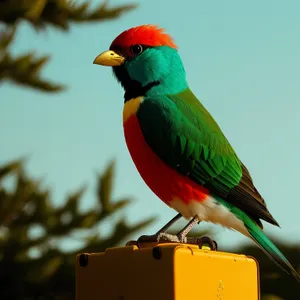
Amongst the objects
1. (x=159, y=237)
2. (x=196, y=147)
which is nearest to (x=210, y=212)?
(x=196, y=147)

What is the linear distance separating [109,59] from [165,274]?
3.67ft

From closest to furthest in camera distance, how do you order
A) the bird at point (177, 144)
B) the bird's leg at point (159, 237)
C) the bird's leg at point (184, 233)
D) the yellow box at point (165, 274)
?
1. the yellow box at point (165, 274)
2. the bird's leg at point (159, 237)
3. the bird's leg at point (184, 233)
4. the bird at point (177, 144)

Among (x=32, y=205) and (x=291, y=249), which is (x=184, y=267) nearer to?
(x=291, y=249)

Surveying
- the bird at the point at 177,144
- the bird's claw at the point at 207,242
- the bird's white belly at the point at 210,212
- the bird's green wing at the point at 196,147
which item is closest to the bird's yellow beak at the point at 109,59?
the bird at the point at 177,144

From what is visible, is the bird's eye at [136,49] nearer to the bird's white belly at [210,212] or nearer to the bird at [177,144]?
the bird at [177,144]

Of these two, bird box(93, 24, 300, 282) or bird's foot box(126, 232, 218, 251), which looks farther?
bird box(93, 24, 300, 282)

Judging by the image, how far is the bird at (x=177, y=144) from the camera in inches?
114

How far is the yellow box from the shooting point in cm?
220

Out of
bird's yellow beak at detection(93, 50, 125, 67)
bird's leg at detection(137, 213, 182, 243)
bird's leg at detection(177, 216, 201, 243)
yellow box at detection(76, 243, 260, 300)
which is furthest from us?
bird's yellow beak at detection(93, 50, 125, 67)

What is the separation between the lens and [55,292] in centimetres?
869

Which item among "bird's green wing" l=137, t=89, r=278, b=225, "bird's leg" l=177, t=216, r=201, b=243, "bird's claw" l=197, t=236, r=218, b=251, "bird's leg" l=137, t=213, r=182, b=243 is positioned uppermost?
"bird's green wing" l=137, t=89, r=278, b=225

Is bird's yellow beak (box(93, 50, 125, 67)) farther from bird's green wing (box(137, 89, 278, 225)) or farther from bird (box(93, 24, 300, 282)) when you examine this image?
bird's green wing (box(137, 89, 278, 225))

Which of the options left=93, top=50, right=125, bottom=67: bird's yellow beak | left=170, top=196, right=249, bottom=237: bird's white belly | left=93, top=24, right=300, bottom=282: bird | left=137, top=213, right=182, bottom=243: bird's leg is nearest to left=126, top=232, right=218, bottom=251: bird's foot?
left=137, top=213, right=182, bottom=243: bird's leg

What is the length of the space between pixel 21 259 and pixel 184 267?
6541 mm
